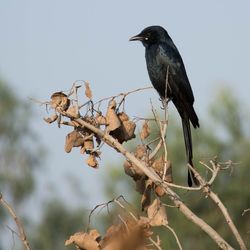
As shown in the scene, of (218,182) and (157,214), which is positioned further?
(218,182)

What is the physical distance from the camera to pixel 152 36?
7.93 meters

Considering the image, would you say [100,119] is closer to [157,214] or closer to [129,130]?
[129,130]

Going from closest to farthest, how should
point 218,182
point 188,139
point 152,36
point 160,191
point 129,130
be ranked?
1. point 160,191
2. point 129,130
3. point 188,139
4. point 152,36
5. point 218,182

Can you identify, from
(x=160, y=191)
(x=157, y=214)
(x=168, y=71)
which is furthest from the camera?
(x=168, y=71)

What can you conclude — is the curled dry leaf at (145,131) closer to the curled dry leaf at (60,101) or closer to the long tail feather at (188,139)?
the curled dry leaf at (60,101)

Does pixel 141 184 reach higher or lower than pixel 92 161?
lower

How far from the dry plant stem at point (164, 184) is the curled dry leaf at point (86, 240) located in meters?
0.39

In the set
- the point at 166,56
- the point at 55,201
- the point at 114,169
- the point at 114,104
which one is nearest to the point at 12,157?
the point at 55,201

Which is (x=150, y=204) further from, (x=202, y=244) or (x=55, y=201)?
(x=55, y=201)

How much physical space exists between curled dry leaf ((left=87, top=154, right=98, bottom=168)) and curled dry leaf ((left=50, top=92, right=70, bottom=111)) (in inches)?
9.5

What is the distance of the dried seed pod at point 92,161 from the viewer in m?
3.75

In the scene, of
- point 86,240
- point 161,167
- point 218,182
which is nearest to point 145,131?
point 161,167

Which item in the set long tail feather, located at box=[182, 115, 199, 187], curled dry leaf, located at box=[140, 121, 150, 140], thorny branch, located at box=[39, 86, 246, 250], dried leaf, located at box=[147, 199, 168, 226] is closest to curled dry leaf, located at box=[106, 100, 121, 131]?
thorny branch, located at box=[39, 86, 246, 250]

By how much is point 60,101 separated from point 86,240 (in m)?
0.78
